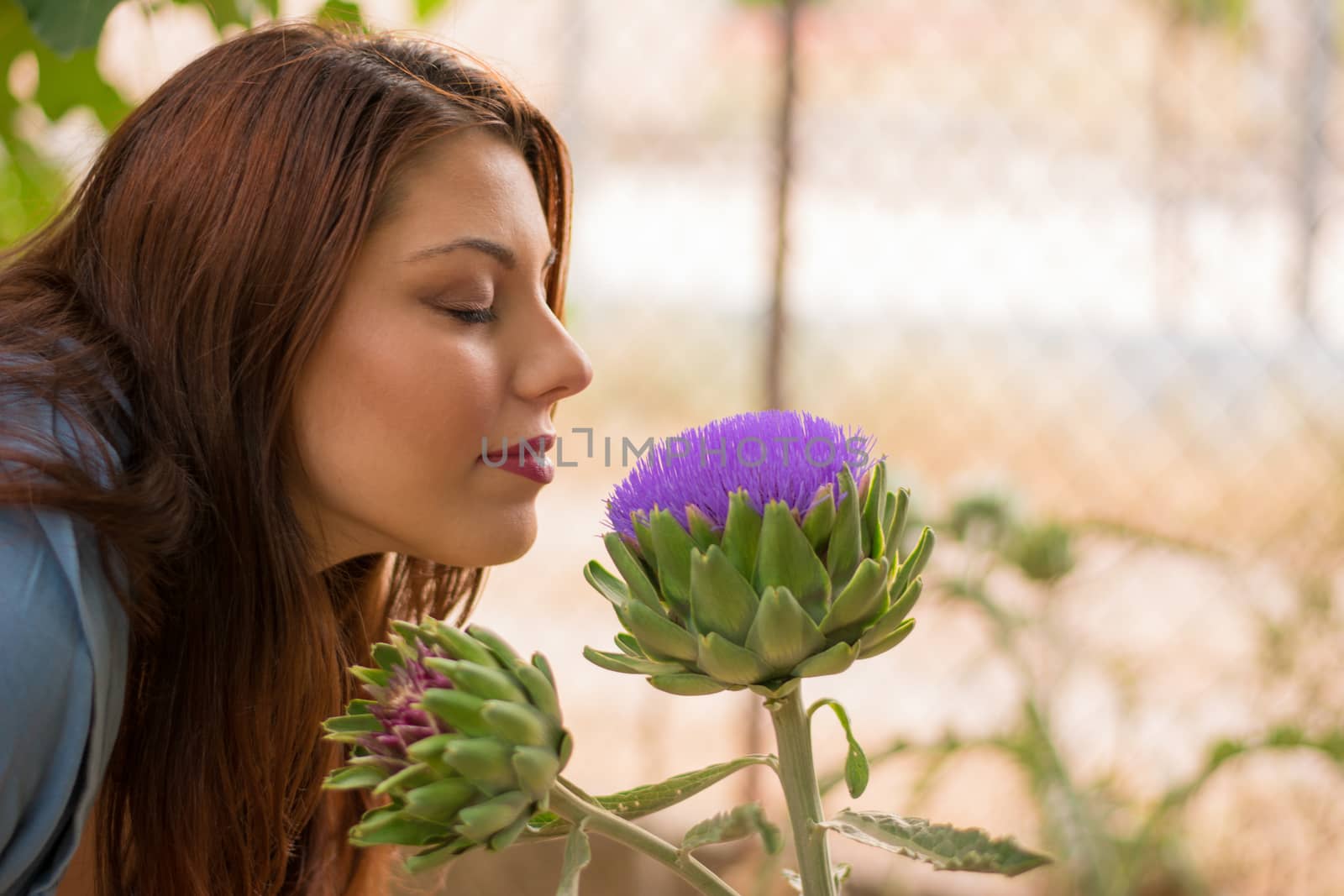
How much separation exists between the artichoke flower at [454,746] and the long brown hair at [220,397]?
9.4 inches

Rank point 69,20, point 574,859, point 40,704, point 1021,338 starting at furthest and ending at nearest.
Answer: point 1021,338 < point 69,20 < point 40,704 < point 574,859

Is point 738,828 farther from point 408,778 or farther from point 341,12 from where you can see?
point 341,12

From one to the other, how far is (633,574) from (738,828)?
0.09m

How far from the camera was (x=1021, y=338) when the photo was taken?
5.62 ft

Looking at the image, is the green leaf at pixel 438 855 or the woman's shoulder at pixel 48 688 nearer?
the green leaf at pixel 438 855

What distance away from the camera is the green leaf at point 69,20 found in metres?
0.74

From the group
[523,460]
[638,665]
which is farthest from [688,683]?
[523,460]

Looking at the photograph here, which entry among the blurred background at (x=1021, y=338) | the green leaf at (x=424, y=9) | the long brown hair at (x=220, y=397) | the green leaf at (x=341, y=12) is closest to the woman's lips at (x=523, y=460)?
the long brown hair at (x=220, y=397)

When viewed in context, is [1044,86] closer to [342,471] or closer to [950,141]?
[950,141]

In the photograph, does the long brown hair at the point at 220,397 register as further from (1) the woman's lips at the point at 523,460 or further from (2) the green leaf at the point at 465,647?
(2) the green leaf at the point at 465,647

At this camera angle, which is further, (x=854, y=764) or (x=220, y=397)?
(x=220, y=397)

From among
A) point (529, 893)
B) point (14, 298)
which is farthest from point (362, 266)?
point (529, 893)

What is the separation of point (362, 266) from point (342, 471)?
10cm

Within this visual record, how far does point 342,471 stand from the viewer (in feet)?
2.02
